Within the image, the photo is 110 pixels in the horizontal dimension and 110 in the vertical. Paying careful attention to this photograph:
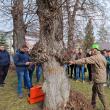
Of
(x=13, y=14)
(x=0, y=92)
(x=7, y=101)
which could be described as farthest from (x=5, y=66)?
(x=13, y=14)

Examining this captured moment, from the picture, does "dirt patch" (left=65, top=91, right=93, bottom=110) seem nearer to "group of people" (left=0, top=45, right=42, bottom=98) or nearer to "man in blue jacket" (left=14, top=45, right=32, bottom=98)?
"group of people" (left=0, top=45, right=42, bottom=98)

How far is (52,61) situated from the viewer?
322 inches

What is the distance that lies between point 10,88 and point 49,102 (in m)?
3.98

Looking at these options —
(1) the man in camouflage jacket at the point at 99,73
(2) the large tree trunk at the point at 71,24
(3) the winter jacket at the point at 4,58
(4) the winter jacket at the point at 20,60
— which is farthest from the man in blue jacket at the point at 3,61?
(2) the large tree trunk at the point at 71,24

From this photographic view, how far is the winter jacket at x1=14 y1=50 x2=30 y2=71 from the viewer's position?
33.4ft

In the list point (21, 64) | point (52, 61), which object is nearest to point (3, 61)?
point (21, 64)

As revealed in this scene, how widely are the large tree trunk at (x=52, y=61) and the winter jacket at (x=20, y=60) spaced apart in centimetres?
202

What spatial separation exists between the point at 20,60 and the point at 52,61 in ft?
8.06

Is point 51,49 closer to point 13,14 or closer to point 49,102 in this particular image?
point 49,102

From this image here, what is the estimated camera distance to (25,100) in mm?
9617

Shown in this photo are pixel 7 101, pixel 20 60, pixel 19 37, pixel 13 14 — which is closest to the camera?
pixel 7 101

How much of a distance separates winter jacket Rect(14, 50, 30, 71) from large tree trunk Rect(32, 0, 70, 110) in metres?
2.02

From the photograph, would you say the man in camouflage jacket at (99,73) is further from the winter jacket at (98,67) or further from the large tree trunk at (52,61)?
the large tree trunk at (52,61)

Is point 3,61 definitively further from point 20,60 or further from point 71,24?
point 71,24
